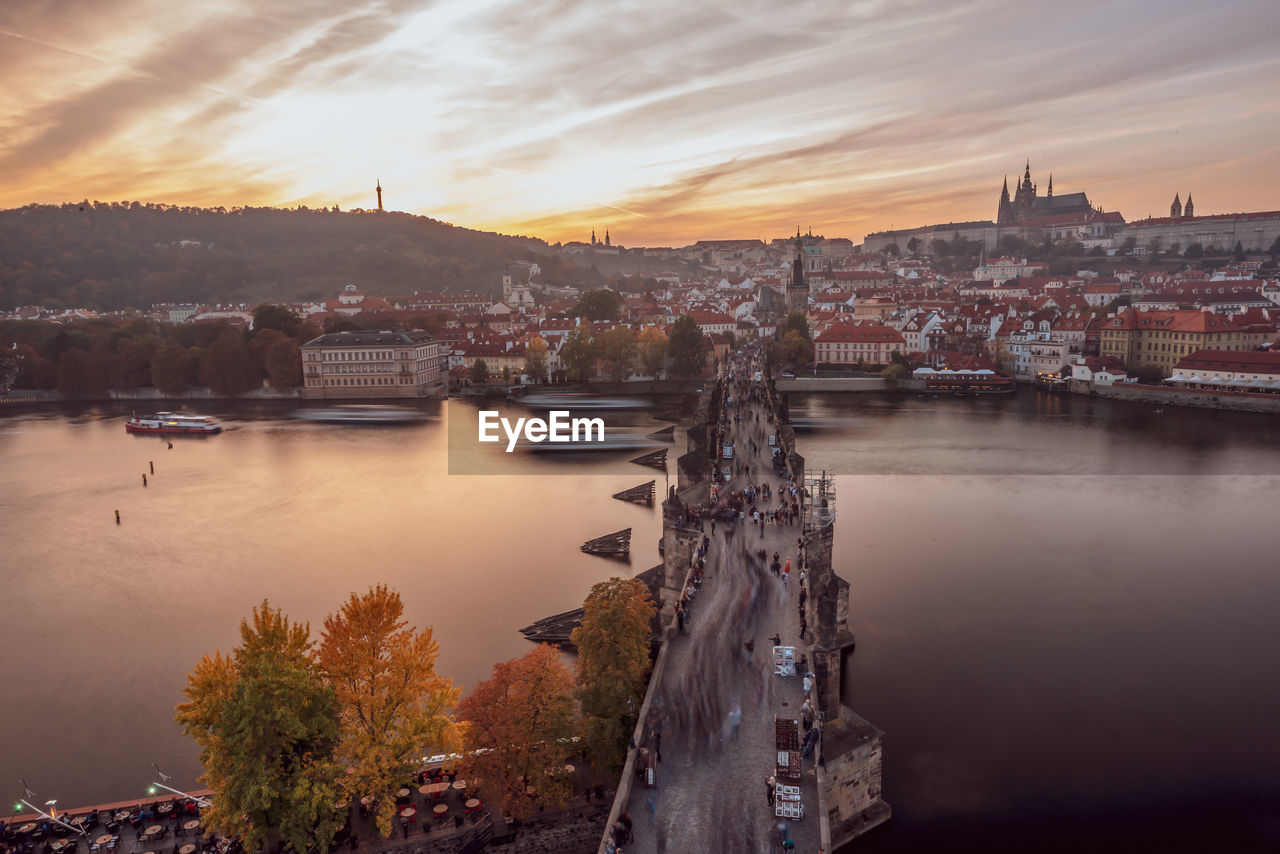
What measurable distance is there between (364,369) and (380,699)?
42980 millimetres

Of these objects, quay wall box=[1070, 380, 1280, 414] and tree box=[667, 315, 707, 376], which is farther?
tree box=[667, 315, 707, 376]

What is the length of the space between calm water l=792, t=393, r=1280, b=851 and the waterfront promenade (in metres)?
2.46

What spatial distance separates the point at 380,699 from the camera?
9.15 metres

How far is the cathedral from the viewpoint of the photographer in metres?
112

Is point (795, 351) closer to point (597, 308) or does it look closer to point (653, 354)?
point (653, 354)

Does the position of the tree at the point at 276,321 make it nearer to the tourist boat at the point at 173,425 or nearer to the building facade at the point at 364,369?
the building facade at the point at 364,369

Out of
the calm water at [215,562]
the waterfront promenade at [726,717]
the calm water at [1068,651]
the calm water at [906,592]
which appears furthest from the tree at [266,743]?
the calm water at [1068,651]

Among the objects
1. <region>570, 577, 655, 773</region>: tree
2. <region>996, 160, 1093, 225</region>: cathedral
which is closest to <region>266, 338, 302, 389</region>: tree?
<region>570, 577, 655, 773</region>: tree

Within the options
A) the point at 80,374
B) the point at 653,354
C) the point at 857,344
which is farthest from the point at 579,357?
the point at 80,374

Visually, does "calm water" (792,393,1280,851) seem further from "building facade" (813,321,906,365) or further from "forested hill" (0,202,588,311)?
"forested hill" (0,202,588,311)

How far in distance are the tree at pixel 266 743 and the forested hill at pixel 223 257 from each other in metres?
96.9

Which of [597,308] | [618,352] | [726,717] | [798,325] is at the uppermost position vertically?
[597,308]

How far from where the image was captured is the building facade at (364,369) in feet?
162

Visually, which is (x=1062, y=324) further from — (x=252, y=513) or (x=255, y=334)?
(x=255, y=334)
